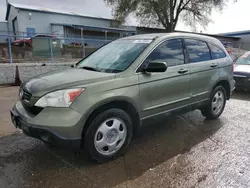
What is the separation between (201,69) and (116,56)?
5.41 ft

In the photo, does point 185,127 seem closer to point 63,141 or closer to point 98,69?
point 98,69

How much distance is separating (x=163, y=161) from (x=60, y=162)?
1.42m

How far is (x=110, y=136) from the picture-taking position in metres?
2.86

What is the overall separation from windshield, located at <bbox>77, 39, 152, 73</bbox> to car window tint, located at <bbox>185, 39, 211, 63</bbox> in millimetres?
948

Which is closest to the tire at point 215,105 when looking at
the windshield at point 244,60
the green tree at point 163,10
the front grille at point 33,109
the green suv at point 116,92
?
the green suv at point 116,92

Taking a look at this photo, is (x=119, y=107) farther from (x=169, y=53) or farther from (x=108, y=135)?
(x=169, y=53)

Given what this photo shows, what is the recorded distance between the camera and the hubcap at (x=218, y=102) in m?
4.44

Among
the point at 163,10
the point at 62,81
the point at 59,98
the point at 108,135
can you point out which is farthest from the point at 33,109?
the point at 163,10

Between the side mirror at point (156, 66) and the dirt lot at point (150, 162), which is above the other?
the side mirror at point (156, 66)

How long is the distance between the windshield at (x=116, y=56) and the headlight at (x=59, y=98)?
2.30 ft

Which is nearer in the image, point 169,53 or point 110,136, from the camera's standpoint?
point 110,136

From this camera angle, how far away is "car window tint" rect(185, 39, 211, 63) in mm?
3850

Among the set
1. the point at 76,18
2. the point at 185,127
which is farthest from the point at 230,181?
the point at 76,18

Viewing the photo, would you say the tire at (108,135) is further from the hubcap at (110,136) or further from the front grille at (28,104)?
the front grille at (28,104)
